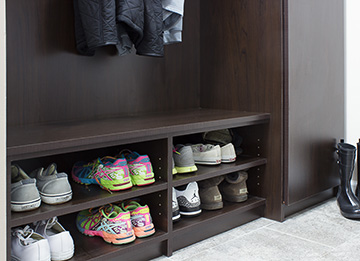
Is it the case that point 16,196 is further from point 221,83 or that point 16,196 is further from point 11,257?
point 221,83

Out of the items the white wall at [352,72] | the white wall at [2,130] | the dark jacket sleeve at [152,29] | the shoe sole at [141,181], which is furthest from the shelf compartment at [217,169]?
the white wall at [352,72]

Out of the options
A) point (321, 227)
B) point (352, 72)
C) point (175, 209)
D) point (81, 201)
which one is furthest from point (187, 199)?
point (352, 72)

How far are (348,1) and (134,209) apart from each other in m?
1.98

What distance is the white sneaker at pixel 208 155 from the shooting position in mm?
1983

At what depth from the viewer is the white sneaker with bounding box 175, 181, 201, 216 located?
1.87 m

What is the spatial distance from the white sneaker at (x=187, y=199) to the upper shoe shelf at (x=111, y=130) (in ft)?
0.89

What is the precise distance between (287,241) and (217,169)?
0.44 meters

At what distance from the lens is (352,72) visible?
2721 mm

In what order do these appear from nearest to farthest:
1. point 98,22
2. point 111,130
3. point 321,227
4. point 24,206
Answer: point 24,206, point 111,130, point 98,22, point 321,227

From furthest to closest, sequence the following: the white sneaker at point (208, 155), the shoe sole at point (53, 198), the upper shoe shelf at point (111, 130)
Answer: the white sneaker at point (208, 155) → the shoe sole at point (53, 198) → the upper shoe shelf at point (111, 130)

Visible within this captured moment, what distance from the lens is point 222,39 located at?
2273 mm

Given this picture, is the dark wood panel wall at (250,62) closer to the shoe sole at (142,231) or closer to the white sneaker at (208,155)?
the white sneaker at (208,155)

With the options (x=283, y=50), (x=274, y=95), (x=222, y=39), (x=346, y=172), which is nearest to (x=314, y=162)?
(x=346, y=172)

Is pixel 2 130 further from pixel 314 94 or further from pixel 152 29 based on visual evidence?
pixel 314 94
